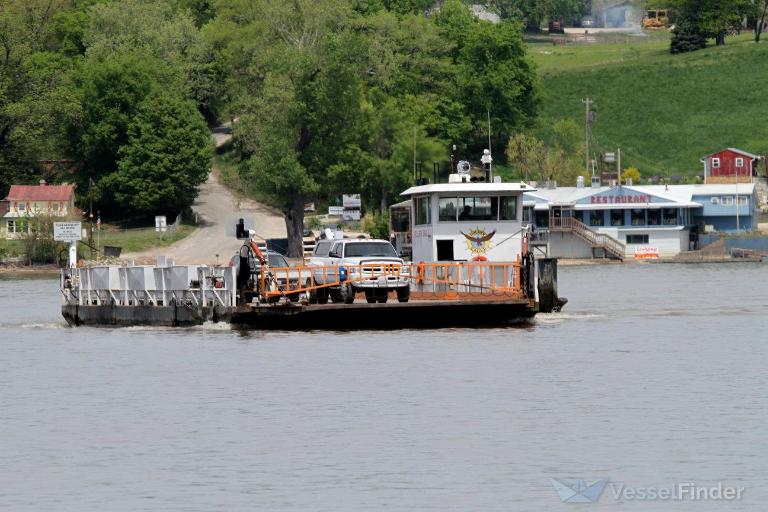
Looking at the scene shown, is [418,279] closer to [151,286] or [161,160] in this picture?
[151,286]

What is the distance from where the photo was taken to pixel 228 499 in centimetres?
3006

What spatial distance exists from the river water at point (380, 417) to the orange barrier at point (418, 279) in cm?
145

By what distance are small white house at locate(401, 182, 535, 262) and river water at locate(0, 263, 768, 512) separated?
3.02 metres

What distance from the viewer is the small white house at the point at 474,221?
188 feet

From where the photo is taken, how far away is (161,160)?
137750 millimetres

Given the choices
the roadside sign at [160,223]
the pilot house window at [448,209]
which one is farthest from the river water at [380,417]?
the roadside sign at [160,223]

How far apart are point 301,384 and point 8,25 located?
112377 millimetres

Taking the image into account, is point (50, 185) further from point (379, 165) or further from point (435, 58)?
point (435, 58)

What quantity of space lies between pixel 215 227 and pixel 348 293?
87144mm

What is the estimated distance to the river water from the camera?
30.8 metres

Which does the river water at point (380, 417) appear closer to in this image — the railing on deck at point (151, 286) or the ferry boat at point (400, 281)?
the ferry boat at point (400, 281)

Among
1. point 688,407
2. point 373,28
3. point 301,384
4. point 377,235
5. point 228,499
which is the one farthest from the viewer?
point 373,28

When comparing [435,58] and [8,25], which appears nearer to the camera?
[8,25]

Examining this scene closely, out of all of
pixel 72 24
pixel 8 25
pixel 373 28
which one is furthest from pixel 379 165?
pixel 72 24
